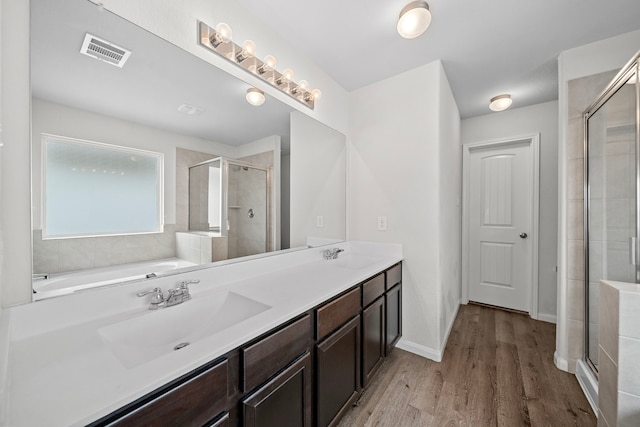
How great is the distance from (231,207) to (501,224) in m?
3.20

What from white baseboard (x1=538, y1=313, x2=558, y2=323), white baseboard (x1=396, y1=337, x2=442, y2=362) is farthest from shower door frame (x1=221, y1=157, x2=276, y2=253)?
white baseboard (x1=538, y1=313, x2=558, y2=323)

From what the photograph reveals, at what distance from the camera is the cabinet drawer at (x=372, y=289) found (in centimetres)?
155

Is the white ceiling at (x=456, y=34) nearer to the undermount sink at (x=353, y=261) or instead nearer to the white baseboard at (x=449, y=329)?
the undermount sink at (x=353, y=261)

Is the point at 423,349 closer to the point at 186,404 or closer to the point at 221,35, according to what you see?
the point at 186,404

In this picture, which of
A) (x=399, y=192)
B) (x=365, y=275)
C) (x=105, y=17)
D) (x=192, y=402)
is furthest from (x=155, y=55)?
(x=399, y=192)

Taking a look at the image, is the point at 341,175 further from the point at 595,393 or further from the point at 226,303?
the point at 595,393

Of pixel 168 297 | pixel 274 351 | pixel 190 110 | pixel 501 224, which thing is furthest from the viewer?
pixel 501 224

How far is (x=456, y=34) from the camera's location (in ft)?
5.56

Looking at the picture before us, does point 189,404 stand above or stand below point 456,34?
below

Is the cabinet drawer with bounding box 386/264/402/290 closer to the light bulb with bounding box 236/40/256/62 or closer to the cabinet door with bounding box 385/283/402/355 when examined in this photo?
the cabinet door with bounding box 385/283/402/355

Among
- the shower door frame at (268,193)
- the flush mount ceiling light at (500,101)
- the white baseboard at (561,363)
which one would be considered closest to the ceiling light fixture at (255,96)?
the shower door frame at (268,193)

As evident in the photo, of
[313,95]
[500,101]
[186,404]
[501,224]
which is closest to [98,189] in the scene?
[186,404]

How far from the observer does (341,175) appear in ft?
7.84

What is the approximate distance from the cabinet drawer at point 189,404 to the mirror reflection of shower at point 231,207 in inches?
27.1
